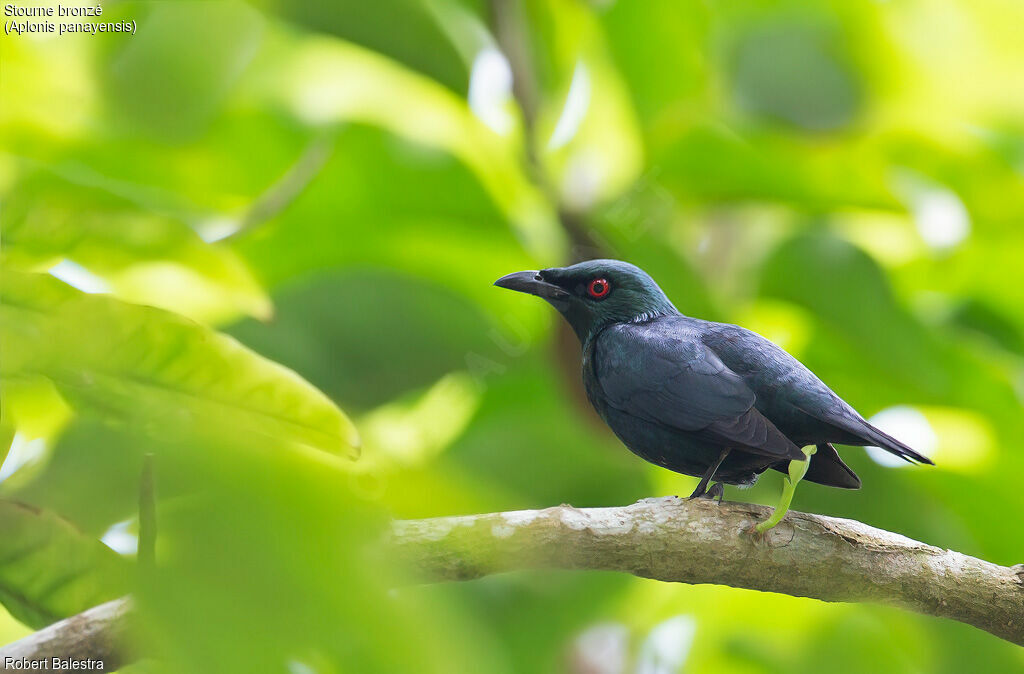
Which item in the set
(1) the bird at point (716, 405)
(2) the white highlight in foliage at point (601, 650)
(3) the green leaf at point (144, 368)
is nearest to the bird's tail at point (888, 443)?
(1) the bird at point (716, 405)

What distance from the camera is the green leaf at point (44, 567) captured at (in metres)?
1.00

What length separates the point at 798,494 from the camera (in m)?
2.06

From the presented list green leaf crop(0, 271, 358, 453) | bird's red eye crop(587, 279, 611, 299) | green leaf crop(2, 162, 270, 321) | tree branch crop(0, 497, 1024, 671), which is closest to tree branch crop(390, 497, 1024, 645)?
tree branch crop(0, 497, 1024, 671)

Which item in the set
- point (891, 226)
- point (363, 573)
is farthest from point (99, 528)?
point (891, 226)

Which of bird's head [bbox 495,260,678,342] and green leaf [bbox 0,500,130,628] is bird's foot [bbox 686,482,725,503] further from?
green leaf [bbox 0,500,130,628]

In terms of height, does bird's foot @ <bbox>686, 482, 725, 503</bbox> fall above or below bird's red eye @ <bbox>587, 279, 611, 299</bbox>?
below

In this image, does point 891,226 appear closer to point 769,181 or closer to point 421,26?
point 769,181

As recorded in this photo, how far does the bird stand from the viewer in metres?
1.22

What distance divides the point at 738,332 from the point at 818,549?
325mm

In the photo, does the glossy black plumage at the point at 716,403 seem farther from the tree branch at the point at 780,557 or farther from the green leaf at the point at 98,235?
the green leaf at the point at 98,235

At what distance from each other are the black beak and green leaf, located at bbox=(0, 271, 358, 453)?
0.61 m

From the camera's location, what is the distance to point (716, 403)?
4.09ft

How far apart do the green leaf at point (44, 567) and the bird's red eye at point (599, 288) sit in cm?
87

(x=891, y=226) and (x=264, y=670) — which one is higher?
(x=891, y=226)
